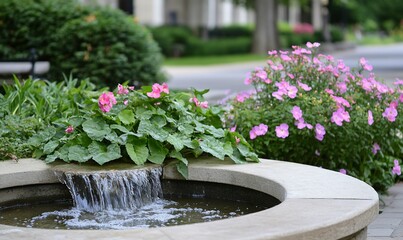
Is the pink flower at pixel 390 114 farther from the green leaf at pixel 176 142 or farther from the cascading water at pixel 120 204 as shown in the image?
the green leaf at pixel 176 142

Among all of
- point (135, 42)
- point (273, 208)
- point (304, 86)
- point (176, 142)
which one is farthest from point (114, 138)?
point (135, 42)

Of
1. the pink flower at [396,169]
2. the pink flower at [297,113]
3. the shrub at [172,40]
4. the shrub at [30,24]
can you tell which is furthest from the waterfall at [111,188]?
the shrub at [172,40]

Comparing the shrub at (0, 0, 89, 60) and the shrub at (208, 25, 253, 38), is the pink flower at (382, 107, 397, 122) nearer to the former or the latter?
the shrub at (0, 0, 89, 60)

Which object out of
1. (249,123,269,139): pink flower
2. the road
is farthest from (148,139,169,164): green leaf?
the road

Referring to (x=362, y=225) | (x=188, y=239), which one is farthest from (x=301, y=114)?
(x=188, y=239)

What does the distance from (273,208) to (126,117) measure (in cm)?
190

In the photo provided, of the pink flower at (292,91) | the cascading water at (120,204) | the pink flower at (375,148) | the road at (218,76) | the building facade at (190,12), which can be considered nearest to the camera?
the cascading water at (120,204)

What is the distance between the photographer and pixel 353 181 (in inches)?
247

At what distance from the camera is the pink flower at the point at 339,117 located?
7.71 m

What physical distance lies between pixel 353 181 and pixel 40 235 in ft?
7.64

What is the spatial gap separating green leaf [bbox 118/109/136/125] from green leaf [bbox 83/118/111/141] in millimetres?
126

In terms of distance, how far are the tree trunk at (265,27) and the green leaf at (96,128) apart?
36.2 metres

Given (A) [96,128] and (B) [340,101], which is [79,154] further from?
(B) [340,101]

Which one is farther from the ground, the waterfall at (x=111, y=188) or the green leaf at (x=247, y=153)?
the green leaf at (x=247, y=153)
